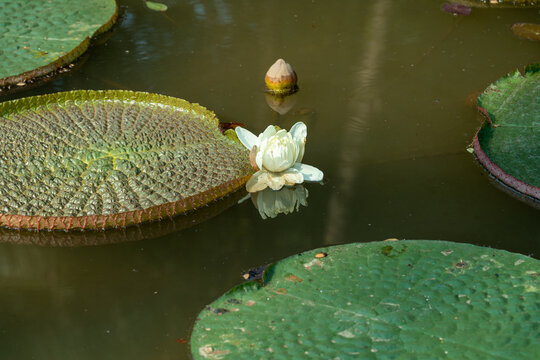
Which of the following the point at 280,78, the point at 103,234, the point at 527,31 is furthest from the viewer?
the point at 527,31

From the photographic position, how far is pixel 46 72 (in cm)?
347

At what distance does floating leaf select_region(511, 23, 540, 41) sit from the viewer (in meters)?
3.98

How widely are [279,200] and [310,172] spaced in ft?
0.57

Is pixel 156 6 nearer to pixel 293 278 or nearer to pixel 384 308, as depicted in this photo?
pixel 293 278

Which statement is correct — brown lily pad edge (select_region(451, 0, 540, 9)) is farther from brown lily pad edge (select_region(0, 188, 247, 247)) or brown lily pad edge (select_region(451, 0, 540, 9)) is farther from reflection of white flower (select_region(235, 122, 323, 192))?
brown lily pad edge (select_region(0, 188, 247, 247))

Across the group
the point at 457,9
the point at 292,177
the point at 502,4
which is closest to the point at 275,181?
the point at 292,177

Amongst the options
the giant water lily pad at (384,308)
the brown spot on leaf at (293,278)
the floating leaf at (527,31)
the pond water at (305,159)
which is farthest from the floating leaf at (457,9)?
the brown spot on leaf at (293,278)

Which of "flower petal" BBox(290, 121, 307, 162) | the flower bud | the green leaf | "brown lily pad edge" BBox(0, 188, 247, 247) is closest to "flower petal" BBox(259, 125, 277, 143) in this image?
"flower petal" BBox(290, 121, 307, 162)

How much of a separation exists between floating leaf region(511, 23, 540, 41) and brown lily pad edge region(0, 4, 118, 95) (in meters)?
2.61

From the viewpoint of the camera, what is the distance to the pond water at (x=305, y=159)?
2.08 meters

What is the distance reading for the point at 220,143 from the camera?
9.04 feet

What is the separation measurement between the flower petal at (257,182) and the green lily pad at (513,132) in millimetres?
963

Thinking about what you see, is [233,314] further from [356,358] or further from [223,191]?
[223,191]

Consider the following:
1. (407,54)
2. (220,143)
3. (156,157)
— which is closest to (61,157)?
(156,157)
